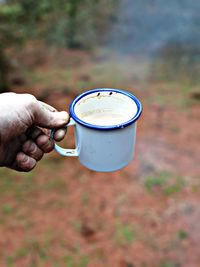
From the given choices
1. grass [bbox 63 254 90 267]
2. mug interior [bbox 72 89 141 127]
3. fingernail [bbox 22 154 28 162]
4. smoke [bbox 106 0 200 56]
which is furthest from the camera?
smoke [bbox 106 0 200 56]

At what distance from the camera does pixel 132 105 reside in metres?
1.42

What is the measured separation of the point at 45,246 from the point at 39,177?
874mm

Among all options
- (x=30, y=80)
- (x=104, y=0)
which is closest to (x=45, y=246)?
(x=30, y=80)

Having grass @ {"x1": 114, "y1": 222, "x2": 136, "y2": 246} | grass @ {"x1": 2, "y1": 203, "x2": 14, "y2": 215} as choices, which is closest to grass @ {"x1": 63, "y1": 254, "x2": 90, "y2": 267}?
grass @ {"x1": 114, "y1": 222, "x2": 136, "y2": 246}

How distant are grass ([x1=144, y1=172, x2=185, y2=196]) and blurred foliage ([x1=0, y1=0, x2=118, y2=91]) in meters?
2.14

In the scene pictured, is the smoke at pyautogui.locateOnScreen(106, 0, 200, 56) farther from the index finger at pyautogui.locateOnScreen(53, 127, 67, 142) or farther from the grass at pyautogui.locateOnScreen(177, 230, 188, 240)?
the index finger at pyautogui.locateOnScreen(53, 127, 67, 142)

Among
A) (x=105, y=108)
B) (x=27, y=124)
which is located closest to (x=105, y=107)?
(x=105, y=108)

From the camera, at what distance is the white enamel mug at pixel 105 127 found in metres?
1.33

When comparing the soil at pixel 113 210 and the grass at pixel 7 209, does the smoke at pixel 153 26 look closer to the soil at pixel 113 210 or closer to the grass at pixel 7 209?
the soil at pixel 113 210

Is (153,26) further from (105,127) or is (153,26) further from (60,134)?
(105,127)

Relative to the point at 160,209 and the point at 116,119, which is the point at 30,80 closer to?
the point at 160,209

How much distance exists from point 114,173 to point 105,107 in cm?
250

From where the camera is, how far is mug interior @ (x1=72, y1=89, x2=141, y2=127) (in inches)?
56.2

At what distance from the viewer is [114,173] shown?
3.93 m
